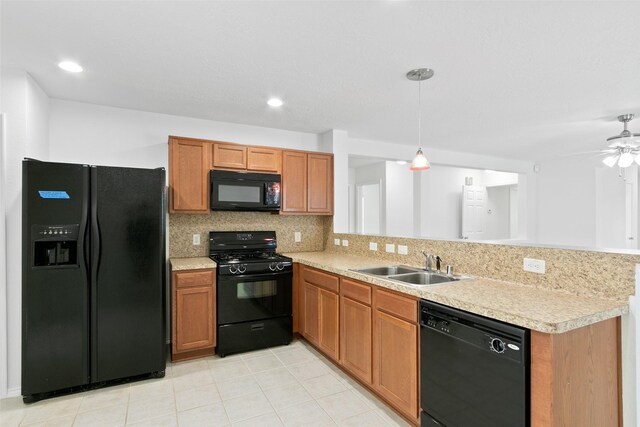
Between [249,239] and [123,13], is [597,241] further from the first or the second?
[123,13]

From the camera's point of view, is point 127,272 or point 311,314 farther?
point 311,314

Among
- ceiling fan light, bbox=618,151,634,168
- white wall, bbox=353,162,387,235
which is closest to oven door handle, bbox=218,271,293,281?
white wall, bbox=353,162,387,235

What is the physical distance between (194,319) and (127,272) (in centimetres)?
77

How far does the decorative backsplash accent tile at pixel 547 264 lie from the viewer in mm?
1703

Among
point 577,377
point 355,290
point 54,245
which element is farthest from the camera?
point 355,290

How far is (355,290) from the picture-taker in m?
2.65

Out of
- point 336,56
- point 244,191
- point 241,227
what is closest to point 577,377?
point 336,56

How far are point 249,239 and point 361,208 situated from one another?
4.12 meters

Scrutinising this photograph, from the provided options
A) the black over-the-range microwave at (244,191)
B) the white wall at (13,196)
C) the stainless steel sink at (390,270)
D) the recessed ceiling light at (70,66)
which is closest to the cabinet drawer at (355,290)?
the stainless steel sink at (390,270)

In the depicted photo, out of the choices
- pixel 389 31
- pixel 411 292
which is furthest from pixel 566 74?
pixel 411 292

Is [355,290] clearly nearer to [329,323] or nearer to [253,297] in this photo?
[329,323]

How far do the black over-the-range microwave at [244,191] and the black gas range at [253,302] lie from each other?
0.57 m

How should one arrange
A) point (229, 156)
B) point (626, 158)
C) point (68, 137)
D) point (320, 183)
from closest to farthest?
point (68, 137) < point (229, 156) < point (626, 158) < point (320, 183)

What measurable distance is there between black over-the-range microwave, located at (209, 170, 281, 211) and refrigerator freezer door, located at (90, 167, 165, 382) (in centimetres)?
76
